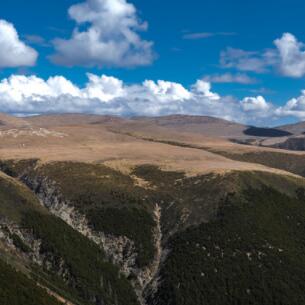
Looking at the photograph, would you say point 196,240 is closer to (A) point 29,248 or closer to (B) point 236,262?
(B) point 236,262

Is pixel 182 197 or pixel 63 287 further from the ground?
pixel 182 197

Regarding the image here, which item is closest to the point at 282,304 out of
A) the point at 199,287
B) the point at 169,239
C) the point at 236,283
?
the point at 236,283

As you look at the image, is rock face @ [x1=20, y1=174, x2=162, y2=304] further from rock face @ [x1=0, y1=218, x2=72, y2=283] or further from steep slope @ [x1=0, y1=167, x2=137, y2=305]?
rock face @ [x1=0, y1=218, x2=72, y2=283]

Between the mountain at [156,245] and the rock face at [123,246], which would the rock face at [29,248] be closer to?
the mountain at [156,245]

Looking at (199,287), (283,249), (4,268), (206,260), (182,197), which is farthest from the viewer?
(182,197)

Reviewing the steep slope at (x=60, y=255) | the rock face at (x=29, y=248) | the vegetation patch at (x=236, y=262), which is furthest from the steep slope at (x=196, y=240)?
the rock face at (x=29, y=248)

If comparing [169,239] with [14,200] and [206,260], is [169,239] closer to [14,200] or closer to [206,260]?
[206,260]

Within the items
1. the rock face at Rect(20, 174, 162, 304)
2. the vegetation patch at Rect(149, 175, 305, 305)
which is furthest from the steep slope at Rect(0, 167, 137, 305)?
the vegetation patch at Rect(149, 175, 305, 305)

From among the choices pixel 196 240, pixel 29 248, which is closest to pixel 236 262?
pixel 196 240
